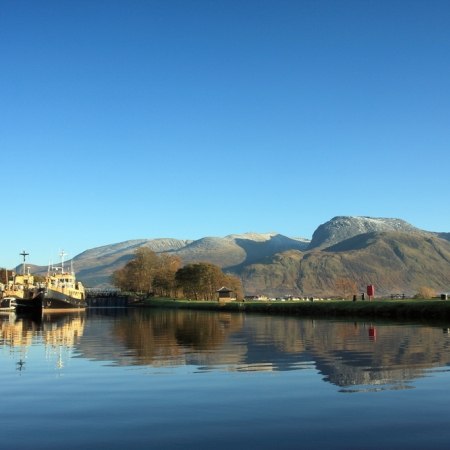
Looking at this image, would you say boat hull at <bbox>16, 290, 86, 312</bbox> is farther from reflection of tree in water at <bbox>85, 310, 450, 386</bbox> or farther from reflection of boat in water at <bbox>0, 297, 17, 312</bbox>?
reflection of tree in water at <bbox>85, 310, 450, 386</bbox>

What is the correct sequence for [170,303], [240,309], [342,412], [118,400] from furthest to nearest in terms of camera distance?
1. [170,303]
2. [240,309]
3. [118,400]
4. [342,412]

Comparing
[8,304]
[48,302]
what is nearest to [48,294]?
[48,302]

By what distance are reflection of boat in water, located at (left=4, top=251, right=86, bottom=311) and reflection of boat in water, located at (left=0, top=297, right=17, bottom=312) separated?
2.14 m

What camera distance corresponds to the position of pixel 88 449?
13398 mm

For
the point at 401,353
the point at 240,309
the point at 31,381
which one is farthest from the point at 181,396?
the point at 240,309

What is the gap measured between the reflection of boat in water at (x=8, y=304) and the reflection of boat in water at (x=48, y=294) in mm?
2142

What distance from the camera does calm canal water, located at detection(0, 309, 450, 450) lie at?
14258mm

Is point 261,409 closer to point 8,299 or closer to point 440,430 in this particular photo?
point 440,430

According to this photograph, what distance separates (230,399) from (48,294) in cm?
12339

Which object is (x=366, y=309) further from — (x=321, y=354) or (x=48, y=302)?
(x=48, y=302)

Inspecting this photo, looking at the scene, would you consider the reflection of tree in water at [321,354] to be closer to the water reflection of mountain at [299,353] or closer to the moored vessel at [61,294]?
the water reflection of mountain at [299,353]

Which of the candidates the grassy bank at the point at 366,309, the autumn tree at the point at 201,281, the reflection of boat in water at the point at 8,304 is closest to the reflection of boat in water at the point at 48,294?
the reflection of boat in water at the point at 8,304

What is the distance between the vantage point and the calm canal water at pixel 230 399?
46.8ft

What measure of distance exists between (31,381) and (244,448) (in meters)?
13.8
